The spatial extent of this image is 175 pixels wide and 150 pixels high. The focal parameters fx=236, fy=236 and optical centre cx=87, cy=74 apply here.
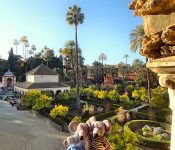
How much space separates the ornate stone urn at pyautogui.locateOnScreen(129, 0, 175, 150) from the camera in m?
2.50

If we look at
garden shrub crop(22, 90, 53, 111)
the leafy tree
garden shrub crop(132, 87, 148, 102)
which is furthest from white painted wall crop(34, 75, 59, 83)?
the leafy tree

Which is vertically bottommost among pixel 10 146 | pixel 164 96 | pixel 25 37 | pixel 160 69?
pixel 10 146

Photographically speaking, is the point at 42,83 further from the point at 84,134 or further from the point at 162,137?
the point at 84,134

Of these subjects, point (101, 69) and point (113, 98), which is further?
point (101, 69)

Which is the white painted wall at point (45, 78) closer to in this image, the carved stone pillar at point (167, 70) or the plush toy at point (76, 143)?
the plush toy at point (76, 143)

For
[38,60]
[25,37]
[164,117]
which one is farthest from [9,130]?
[25,37]

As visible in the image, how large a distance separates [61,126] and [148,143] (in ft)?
30.8

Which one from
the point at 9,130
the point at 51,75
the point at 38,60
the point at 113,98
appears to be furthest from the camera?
the point at 38,60

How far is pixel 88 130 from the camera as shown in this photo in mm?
5250

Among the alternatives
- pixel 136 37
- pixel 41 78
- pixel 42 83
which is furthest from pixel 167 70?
pixel 41 78

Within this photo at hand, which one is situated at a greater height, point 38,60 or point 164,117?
point 38,60

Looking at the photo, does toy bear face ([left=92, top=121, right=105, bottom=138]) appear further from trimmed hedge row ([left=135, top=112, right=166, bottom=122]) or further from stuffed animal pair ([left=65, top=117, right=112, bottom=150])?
trimmed hedge row ([left=135, top=112, right=166, bottom=122])

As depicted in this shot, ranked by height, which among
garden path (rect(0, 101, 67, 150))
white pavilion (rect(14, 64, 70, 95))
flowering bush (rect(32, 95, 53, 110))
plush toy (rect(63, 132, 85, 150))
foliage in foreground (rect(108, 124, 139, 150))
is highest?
white pavilion (rect(14, 64, 70, 95))

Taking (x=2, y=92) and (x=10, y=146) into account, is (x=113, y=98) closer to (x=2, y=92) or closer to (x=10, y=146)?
(x=10, y=146)
